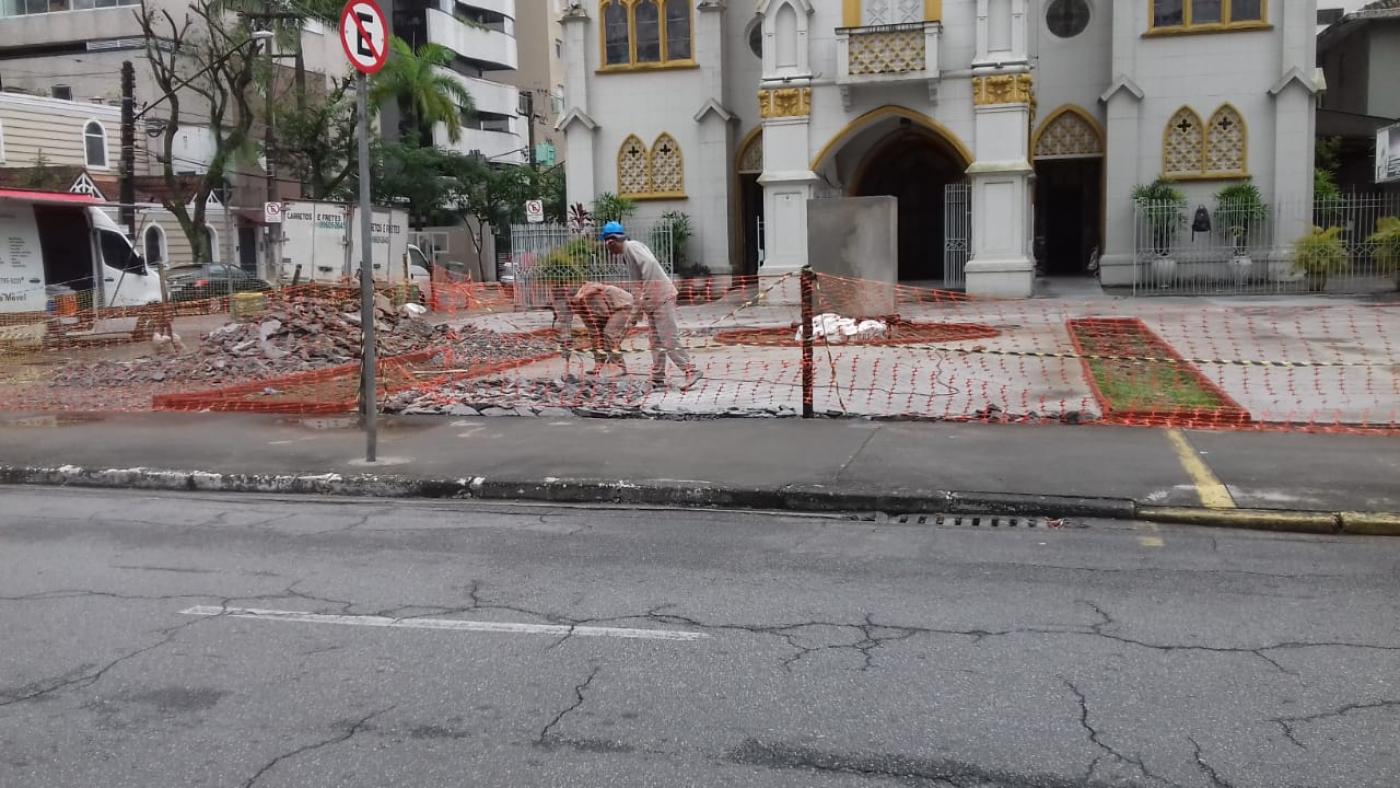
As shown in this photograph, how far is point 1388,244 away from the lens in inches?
925

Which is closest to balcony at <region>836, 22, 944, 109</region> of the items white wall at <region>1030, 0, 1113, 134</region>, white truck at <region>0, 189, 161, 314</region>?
white wall at <region>1030, 0, 1113, 134</region>

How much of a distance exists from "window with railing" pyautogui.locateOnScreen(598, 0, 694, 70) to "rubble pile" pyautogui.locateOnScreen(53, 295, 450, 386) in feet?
46.1

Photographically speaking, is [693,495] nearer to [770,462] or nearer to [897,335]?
[770,462]

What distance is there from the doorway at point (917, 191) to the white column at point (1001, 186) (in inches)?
236

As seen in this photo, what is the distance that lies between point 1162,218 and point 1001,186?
404 centimetres

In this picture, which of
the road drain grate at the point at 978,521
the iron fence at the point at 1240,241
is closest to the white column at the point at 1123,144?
the iron fence at the point at 1240,241

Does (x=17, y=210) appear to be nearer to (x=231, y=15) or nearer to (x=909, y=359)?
(x=909, y=359)

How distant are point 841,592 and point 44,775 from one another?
11.9ft

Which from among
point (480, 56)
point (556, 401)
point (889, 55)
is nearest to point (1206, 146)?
point (889, 55)

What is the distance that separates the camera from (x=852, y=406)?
39.1 ft

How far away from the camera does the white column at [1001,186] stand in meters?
24.9

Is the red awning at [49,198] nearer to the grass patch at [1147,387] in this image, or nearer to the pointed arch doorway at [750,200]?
the pointed arch doorway at [750,200]

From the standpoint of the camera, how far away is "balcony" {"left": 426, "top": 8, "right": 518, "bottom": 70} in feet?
187

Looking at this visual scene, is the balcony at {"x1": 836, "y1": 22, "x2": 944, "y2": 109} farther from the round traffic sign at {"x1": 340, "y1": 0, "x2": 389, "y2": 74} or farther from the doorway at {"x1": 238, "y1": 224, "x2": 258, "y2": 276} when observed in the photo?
the doorway at {"x1": 238, "y1": 224, "x2": 258, "y2": 276}
